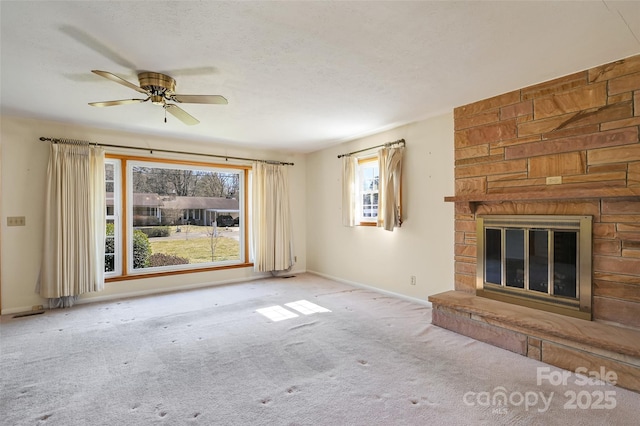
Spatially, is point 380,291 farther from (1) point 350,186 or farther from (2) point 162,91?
(2) point 162,91

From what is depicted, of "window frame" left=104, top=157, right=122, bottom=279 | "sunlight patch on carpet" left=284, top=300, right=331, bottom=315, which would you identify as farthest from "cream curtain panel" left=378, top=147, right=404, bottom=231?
"window frame" left=104, top=157, right=122, bottom=279

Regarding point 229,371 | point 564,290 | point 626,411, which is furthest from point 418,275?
point 229,371

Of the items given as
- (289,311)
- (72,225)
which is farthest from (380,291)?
(72,225)

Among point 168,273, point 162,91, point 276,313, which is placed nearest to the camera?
point 162,91

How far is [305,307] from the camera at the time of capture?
410cm

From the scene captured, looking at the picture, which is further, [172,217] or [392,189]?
[172,217]

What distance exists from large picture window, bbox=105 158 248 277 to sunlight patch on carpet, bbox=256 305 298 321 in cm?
191

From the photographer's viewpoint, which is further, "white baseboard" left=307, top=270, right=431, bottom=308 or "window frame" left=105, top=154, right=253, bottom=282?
"window frame" left=105, top=154, right=253, bottom=282

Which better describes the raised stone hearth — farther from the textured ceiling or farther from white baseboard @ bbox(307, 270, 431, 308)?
the textured ceiling

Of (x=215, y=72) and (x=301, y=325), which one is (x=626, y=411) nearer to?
(x=301, y=325)

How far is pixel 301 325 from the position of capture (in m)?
3.45

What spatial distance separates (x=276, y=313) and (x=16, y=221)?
3517 mm

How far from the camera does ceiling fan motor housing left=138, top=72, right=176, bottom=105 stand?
2.65 metres

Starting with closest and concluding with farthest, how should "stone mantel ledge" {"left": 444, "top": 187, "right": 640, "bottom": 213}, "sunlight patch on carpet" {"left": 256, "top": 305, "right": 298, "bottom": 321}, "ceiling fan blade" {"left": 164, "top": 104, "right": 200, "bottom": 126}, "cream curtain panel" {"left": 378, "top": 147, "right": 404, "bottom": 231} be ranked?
"stone mantel ledge" {"left": 444, "top": 187, "right": 640, "bottom": 213}
"ceiling fan blade" {"left": 164, "top": 104, "right": 200, "bottom": 126}
"sunlight patch on carpet" {"left": 256, "top": 305, "right": 298, "bottom": 321}
"cream curtain panel" {"left": 378, "top": 147, "right": 404, "bottom": 231}
